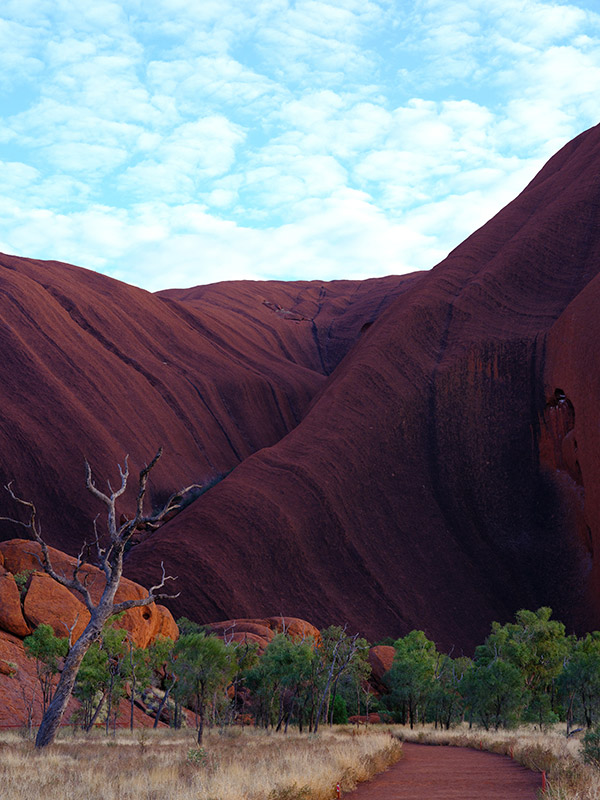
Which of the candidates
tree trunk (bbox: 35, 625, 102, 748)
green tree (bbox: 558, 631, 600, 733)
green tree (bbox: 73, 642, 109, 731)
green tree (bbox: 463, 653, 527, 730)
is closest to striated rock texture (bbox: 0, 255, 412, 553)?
green tree (bbox: 73, 642, 109, 731)

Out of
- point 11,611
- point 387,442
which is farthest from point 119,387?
point 11,611

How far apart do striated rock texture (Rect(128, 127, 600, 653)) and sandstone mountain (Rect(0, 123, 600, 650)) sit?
7.2 inches

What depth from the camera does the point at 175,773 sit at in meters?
12.4

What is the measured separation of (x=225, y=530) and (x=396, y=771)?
152ft

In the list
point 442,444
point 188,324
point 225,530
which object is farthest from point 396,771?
point 188,324

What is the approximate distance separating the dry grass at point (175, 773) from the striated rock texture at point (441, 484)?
41513 millimetres

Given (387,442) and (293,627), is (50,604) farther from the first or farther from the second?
(387,442)

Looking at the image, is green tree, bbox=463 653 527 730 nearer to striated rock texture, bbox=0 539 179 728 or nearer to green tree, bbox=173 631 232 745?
green tree, bbox=173 631 232 745

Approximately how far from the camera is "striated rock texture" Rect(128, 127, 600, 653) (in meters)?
59.3

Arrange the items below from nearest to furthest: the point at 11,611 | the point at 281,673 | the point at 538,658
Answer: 1. the point at 281,673
2. the point at 11,611
3. the point at 538,658

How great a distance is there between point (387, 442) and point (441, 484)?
267 inches

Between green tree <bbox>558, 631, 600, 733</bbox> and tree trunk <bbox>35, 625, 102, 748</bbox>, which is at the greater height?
tree trunk <bbox>35, 625, 102, 748</bbox>

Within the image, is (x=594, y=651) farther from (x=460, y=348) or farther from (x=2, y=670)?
(x=460, y=348)

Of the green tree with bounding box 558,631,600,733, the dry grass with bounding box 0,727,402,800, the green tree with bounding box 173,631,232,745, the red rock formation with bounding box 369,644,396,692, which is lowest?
the red rock formation with bounding box 369,644,396,692
